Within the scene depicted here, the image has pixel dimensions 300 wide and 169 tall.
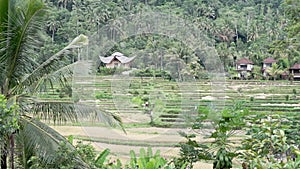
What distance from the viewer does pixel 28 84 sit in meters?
3.32

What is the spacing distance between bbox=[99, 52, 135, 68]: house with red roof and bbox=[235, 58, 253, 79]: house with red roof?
7622 millimetres

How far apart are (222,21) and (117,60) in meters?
8.93

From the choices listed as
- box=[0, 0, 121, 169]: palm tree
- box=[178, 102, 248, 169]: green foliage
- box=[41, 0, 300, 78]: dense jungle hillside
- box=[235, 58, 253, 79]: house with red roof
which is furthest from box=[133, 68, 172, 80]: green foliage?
box=[235, 58, 253, 79]: house with red roof

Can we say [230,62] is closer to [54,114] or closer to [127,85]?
[127,85]

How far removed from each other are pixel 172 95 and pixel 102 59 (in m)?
1.00

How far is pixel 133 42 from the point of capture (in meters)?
4.79

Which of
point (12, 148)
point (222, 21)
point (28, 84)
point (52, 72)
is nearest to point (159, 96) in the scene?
point (52, 72)

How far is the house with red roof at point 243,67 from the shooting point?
12.1 metres

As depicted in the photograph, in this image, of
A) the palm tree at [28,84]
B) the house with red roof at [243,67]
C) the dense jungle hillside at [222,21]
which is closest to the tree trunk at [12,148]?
the palm tree at [28,84]

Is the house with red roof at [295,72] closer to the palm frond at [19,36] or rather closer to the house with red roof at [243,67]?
the house with red roof at [243,67]

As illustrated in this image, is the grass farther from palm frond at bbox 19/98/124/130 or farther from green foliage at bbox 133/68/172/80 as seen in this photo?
palm frond at bbox 19/98/124/130

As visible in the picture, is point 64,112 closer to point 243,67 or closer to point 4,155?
point 4,155

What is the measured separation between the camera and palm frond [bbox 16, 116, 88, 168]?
9.99 ft

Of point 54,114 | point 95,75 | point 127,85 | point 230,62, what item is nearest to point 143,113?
point 127,85
